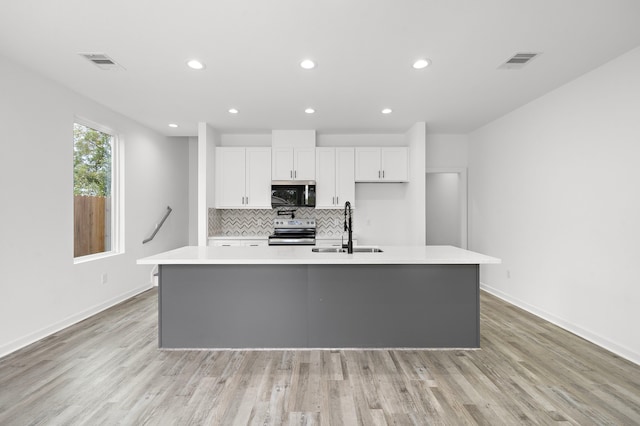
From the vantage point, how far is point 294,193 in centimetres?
530

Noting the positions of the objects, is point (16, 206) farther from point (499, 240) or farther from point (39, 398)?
point (499, 240)

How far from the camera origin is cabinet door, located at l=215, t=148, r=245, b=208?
5430 millimetres

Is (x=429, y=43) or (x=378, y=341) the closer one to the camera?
(x=429, y=43)

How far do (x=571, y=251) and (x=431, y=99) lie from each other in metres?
A: 2.23

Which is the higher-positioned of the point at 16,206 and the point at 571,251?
the point at 16,206

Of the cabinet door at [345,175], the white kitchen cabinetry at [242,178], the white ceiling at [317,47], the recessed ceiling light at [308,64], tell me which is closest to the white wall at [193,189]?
the white kitchen cabinetry at [242,178]

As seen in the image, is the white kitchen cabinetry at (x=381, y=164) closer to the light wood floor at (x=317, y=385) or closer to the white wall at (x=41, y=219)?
the light wood floor at (x=317, y=385)

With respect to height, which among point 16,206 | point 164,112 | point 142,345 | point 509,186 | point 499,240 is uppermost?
point 164,112

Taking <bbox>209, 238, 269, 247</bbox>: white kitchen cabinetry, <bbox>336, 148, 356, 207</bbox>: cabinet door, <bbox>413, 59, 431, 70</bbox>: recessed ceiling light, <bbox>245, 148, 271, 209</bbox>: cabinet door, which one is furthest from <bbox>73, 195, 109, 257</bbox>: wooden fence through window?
<bbox>413, 59, 431, 70</bbox>: recessed ceiling light

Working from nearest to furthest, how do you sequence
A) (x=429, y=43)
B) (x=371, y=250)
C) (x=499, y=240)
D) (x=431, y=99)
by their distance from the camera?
(x=429, y=43)
(x=371, y=250)
(x=431, y=99)
(x=499, y=240)

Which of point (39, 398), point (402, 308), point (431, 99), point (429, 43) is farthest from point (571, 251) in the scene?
point (39, 398)

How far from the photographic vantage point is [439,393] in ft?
7.23

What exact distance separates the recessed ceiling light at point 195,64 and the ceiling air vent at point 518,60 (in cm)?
274

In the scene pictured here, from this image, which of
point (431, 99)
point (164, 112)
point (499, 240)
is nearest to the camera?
point (431, 99)
